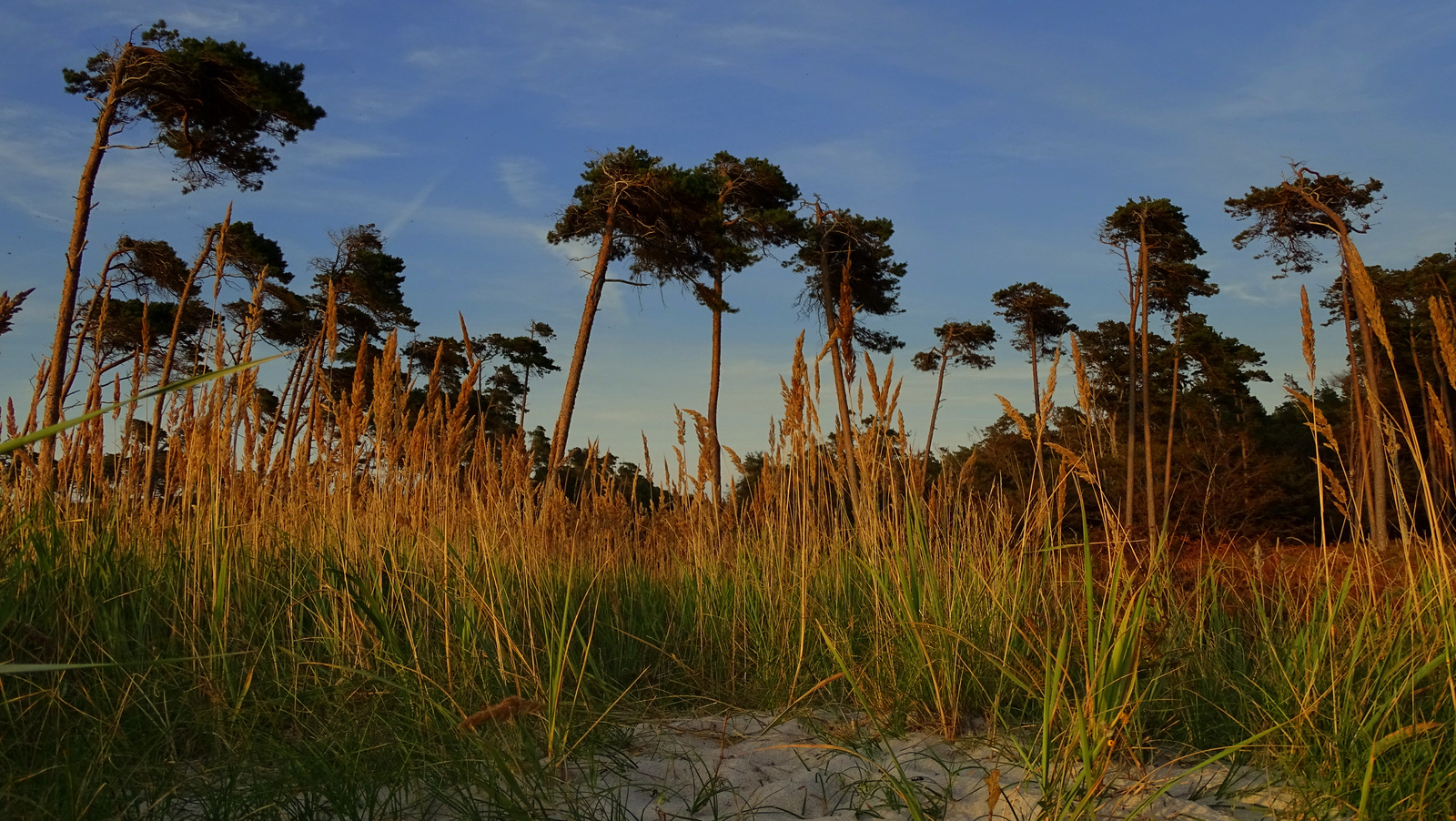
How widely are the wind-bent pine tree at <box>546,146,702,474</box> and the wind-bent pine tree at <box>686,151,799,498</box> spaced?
2.69ft

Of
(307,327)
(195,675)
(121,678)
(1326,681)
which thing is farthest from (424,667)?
(307,327)

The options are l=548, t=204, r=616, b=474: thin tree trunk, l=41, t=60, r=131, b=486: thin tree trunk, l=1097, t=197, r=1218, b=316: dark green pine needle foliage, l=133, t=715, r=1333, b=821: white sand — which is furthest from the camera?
l=1097, t=197, r=1218, b=316: dark green pine needle foliage

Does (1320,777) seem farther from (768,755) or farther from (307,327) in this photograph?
(307,327)

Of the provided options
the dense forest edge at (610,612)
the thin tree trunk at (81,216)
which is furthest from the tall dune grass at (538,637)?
the thin tree trunk at (81,216)

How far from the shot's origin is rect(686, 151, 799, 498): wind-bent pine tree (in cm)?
1897

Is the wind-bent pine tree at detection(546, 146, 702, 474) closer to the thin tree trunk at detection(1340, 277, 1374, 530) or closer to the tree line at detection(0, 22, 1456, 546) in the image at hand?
the tree line at detection(0, 22, 1456, 546)

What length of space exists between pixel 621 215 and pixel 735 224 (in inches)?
150

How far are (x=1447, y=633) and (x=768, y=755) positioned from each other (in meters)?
1.62

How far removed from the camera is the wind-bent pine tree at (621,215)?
1697 centimetres

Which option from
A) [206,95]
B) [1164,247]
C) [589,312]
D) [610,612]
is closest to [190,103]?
[206,95]

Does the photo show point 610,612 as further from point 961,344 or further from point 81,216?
point 961,344

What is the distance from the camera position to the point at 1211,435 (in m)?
25.3

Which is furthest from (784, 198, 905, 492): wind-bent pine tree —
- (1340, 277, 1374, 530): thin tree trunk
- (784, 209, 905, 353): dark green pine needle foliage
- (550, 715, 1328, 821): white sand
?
(550, 715, 1328, 821): white sand

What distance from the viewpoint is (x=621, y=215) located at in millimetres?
17547
